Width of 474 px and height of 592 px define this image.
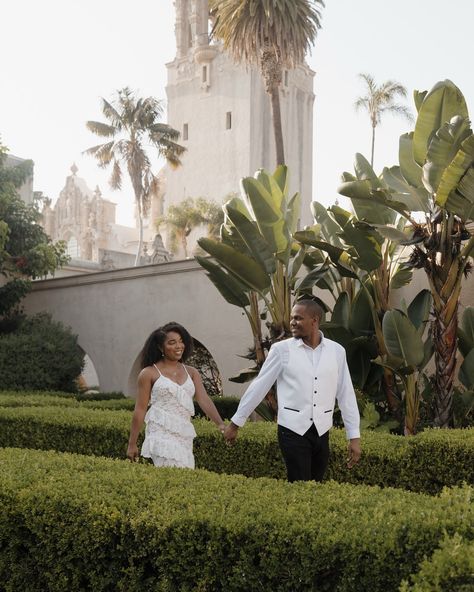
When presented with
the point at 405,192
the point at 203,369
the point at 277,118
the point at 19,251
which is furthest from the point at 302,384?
the point at 277,118

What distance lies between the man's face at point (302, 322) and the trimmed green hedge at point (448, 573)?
235 centimetres

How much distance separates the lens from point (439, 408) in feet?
32.1

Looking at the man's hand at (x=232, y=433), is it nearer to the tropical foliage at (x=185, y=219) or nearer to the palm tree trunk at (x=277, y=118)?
the palm tree trunk at (x=277, y=118)

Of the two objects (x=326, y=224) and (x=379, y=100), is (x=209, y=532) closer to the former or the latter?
(x=326, y=224)

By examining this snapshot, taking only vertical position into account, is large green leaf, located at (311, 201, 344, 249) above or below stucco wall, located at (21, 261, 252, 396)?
above

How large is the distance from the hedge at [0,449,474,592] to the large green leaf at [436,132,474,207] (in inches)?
208

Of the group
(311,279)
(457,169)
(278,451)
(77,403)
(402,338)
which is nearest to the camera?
(278,451)

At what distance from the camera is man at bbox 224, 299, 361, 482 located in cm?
520

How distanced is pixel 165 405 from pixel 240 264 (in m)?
4.84

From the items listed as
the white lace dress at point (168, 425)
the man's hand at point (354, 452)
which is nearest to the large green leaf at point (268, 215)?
the white lace dress at point (168, 425)

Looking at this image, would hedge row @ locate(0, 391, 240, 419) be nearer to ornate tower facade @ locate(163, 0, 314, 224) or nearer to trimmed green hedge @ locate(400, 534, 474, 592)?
trimmed green hedge @ locate(400, 534, 474, 592)

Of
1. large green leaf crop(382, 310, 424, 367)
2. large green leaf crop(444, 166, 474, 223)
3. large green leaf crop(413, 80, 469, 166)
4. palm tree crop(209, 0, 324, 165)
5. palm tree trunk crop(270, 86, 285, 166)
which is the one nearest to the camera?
large green leaf crop(444, 166, 474, 223)

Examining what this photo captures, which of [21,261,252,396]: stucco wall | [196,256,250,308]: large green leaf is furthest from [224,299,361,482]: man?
[21,261,252,396]: stucco wall

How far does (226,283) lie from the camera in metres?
11.4
